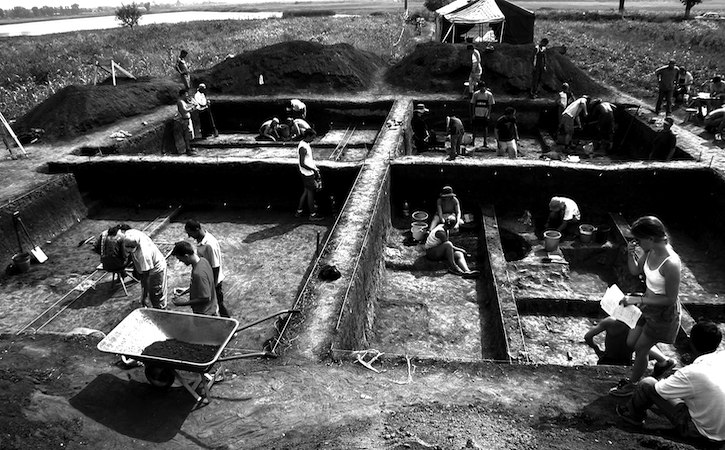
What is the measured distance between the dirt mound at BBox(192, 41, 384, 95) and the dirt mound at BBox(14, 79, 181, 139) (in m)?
2.80

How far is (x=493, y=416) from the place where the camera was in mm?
4371

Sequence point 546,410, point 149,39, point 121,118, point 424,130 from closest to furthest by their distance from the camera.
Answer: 1. point 546,410
2. point 424,130
3. point 121,118
4. point 149,39

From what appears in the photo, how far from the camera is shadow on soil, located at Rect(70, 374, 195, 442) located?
439cm

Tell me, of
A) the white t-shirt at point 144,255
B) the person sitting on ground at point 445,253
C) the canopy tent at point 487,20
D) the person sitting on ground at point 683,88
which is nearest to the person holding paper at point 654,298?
the person sitting on ground at point 445,253

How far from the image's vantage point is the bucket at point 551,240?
8.69 meters

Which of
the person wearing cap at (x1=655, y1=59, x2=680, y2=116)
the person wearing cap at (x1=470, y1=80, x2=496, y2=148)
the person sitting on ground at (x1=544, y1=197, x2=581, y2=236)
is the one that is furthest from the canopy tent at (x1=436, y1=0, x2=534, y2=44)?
the person sitting on ground at (x1=544, y1=197, x2=581, y2=236)

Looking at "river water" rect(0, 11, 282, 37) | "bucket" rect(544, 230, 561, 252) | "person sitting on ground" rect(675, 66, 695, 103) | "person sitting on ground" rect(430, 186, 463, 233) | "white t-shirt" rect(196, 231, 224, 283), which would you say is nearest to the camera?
"white t-shirt" rect(196, 231, 224, 283)

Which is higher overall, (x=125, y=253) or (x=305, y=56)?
(x=305, y=56)

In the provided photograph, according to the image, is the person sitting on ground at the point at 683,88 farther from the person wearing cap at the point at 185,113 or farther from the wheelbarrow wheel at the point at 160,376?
the wheelbarrow wheel at the point at 160,376

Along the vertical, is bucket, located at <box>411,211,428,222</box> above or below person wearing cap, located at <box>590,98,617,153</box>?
below

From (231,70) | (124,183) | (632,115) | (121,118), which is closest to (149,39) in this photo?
(231,70)

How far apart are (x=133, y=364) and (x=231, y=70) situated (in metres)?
16.0

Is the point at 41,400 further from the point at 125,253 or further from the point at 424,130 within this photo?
the point at 424,130

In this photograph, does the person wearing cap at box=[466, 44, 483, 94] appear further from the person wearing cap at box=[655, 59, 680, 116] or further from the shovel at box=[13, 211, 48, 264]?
the shovel at box=[13, 211, 48, 264]
